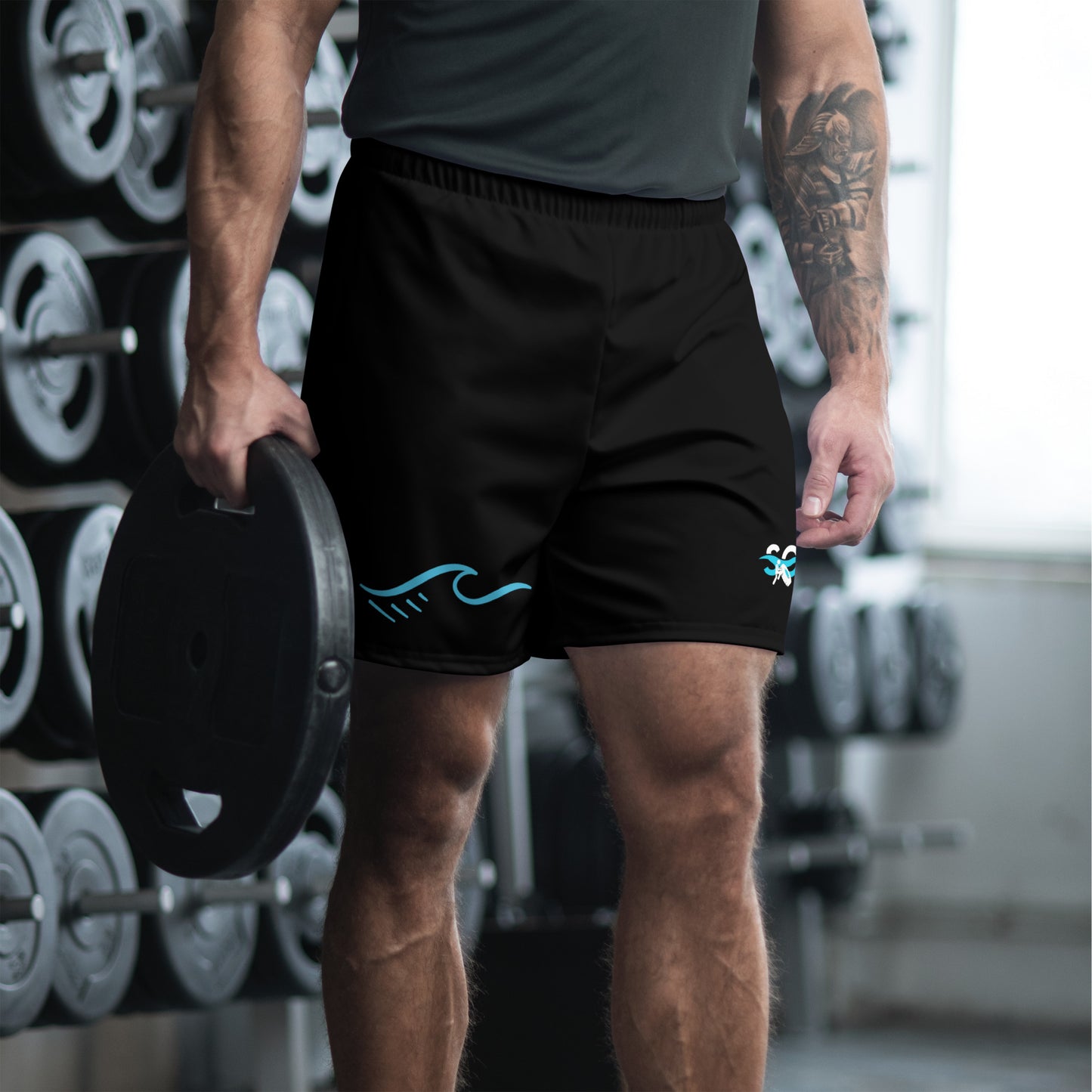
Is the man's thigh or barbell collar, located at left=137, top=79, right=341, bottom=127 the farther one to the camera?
barbell collar, located at left=137, top=79, right=341, bottom=127

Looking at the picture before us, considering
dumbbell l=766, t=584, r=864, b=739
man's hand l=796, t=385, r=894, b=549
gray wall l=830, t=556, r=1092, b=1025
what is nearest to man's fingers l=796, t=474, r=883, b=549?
man's hand l=796, t=385, r=894, b=549

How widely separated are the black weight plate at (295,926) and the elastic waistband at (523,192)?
3.18 feet

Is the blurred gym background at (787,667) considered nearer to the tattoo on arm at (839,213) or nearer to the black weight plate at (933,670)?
the black weight plate at (933,670)

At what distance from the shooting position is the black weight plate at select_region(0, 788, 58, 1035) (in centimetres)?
156

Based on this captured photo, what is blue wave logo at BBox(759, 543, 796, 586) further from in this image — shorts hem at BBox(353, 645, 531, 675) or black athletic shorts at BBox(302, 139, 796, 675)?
shorts hem at BBox(353, 645, 531, 675)

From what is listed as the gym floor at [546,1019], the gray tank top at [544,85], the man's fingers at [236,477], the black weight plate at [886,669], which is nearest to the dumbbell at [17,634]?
the man's fingers at [236,477]

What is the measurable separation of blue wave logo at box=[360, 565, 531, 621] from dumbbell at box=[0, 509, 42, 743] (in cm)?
66

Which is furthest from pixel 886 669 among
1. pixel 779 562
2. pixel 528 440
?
pixel 528 440

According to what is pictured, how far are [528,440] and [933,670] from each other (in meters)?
2.11

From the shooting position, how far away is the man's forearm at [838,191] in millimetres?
1249

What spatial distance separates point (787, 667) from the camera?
2.80 m

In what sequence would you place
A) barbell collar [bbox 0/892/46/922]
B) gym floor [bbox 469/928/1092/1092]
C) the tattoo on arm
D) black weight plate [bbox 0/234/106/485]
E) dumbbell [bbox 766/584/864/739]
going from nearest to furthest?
the tattoo on arm, barbell collar [bbox 0/892/46/922], black weight plate [bbox 0/234/106/485], gym floor [bbox 469/928/1092/1092], dumbbell [bbox 766/584/864/739]

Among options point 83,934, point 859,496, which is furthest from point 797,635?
point 859,496

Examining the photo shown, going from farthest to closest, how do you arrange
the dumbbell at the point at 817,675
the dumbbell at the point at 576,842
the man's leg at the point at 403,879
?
the dumbbell at the point at 817,675
the dumbbell at the point at 576,842
the man's leg at the point at 403,879
